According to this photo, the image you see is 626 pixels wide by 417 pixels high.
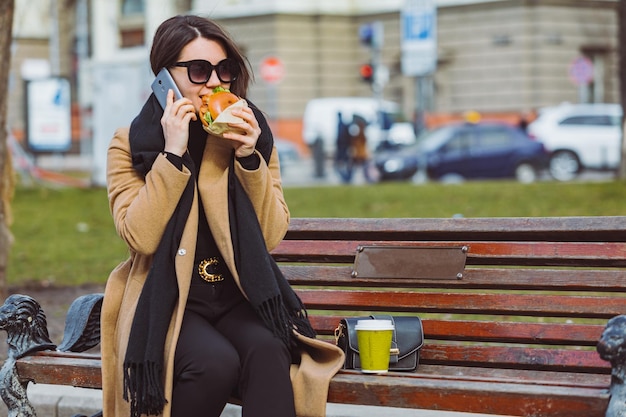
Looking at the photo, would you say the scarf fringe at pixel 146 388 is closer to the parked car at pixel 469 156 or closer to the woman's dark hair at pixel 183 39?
the woman's dark hair at pixel 183 39

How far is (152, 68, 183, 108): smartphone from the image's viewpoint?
3.88 meters

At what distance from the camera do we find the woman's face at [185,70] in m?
3.93

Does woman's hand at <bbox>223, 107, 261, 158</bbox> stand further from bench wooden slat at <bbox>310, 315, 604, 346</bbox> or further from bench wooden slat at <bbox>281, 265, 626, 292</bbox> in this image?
bench wooden slat at <bbox>310, 315, 604, 346</bbox>

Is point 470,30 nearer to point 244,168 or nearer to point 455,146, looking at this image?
point 455,146

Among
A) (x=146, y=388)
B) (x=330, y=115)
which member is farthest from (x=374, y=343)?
(x=330, y=115)

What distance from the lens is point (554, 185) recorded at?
1451 centimetres

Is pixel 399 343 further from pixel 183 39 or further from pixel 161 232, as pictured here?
pixel 183 39

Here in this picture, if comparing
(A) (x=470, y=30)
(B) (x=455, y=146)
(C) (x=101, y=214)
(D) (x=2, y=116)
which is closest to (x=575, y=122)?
(B) (x=455, y=146)

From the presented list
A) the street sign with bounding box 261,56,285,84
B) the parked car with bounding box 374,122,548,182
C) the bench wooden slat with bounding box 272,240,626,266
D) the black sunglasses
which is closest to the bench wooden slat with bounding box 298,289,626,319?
the bench wooden slat with bounding box 272,240,626,266

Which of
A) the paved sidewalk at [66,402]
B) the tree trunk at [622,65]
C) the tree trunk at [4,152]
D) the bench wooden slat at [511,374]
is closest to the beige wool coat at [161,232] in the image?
the bench wooden slat at [511,374]

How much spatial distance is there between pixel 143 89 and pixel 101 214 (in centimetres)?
712

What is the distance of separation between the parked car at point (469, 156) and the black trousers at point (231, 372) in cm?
1974

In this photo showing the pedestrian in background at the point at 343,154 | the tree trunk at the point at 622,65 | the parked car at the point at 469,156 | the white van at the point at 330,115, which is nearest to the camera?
the tree trunk at the point at 622,65

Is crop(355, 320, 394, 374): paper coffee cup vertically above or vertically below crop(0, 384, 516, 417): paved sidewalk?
above
